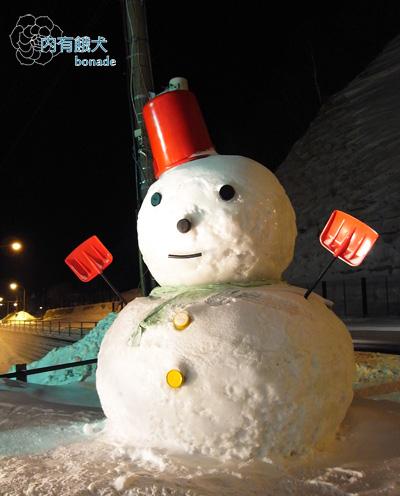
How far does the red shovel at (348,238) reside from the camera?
3547mm

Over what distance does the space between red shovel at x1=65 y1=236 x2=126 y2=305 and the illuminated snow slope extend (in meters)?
16.1

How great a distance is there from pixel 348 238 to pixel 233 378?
1513 mm

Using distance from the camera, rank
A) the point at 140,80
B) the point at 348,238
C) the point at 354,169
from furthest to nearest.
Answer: the point at 354,169 → the point at 140,80 → the point at 348,238

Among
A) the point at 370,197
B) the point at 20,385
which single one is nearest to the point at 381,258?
the point at 370,197

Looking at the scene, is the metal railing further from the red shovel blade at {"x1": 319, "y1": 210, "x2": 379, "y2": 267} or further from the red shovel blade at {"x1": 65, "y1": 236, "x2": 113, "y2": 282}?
the red shovel blade at {"x1": 319, "y1": 210, "x2": 379, "y2": 267}

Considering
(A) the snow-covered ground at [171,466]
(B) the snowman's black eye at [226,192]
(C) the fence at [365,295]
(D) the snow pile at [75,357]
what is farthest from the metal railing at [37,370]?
(C) the fence at [365,295]

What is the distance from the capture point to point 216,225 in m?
3.48

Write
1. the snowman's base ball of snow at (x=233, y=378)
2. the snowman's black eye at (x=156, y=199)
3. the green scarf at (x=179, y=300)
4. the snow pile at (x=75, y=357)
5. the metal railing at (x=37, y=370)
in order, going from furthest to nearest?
the snow pile at (x=75, y=357)
the metal railing at (x=37, y=370)
the snowman's black eye at (x=156, y=199)
the green scarf at (x=179, y=300)
the snowman's base ball of snow at (x=233, y=378)

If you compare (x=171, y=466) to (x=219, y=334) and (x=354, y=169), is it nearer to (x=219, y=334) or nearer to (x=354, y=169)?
(x=219, y=334)

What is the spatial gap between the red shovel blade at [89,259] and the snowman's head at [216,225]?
2.54 feet

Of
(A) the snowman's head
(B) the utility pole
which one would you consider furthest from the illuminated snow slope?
(A) the snowman's head

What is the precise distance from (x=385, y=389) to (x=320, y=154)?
1940cm

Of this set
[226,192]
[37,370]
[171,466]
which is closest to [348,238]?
[226,192]

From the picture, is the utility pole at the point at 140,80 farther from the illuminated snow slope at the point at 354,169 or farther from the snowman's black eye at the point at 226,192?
the illuminated snow slope at the point at 354,169
